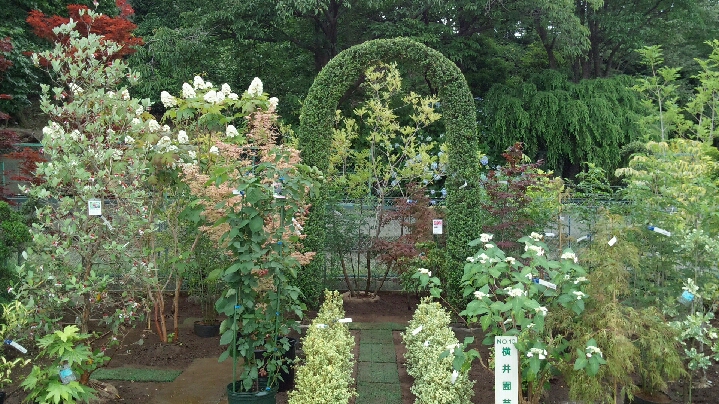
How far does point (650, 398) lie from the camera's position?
4145 mm

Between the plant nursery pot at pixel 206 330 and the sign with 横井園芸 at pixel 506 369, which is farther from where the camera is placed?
the plant nursery pot at pixel 206 330

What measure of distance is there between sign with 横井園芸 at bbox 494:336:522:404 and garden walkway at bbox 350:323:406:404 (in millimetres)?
1109

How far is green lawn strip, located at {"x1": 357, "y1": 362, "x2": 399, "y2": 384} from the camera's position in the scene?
4594 millimetres

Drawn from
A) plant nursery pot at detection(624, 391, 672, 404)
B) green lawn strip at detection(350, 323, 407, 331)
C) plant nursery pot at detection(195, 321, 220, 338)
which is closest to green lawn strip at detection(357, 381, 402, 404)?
green lawn strip at detection(350, 323, 407, 331)

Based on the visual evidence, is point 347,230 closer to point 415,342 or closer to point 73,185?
point 415,342

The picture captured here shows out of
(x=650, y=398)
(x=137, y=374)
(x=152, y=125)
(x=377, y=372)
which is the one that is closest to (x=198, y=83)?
(x=152, y=125)

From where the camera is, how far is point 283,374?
434 centimetres

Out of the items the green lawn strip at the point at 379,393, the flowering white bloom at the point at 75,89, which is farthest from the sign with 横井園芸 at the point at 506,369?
the flowering white bloom at the point at 75,89

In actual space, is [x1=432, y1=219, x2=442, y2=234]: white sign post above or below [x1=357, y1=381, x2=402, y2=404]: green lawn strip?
above

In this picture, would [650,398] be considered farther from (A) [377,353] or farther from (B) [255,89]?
(B) [255,89]

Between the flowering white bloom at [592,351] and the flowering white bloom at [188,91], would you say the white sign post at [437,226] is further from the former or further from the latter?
the flowering white bloom at [592,351]

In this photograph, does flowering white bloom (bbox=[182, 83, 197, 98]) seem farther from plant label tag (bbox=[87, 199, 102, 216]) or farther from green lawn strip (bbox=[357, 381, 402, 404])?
green lawn strip (bbox=[357, 381, 402, 404])

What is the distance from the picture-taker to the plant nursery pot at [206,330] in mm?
5652

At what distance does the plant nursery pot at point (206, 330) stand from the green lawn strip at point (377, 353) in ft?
4.81
